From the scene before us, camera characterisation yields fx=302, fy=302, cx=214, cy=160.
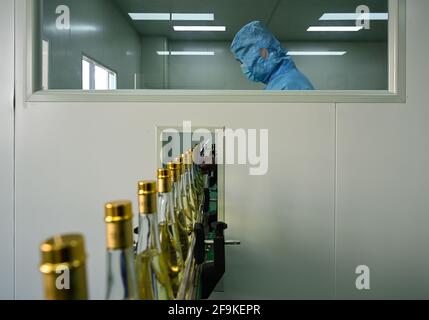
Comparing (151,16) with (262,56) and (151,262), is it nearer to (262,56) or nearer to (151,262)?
(262,56)

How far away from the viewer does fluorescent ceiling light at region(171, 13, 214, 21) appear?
2.76 m

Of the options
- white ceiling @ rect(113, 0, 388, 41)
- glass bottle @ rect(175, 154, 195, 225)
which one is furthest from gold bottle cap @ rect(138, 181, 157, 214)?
white ceiling @ rect(113, 0, 388, 41)

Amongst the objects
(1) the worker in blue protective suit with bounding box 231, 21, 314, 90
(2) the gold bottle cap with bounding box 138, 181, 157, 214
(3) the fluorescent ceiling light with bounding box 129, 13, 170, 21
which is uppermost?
(3) the fluorescent ceiling light with bounding box 129, 13, 170, 21

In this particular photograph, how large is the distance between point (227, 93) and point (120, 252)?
809mm

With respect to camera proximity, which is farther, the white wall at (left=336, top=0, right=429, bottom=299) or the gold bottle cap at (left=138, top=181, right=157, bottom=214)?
the white wall at (left=336, top=0, right=429, bottom=299)

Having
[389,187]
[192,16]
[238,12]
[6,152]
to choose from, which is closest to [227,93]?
[389,187]

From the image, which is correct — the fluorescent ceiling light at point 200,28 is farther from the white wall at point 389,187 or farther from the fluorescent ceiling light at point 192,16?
the white wall at point 389,187

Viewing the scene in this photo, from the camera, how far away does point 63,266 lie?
183 millimetres

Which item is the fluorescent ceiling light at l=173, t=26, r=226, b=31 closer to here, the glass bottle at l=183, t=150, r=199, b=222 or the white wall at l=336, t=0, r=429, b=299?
the white wall at l=336, t=0, r=429, b=299

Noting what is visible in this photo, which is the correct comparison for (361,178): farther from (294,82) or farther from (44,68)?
(44,68)

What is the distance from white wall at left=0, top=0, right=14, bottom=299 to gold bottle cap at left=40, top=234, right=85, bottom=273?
1.03 metres

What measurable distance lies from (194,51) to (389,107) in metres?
2.71

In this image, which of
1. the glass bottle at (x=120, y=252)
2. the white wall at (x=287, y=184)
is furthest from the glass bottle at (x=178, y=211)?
the white wall at (x=287, y=184)

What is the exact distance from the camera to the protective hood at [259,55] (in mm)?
1282
